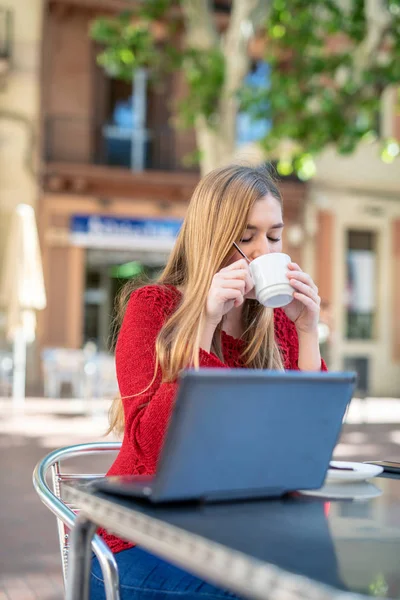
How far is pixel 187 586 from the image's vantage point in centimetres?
172

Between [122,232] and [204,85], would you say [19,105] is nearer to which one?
[122,232]

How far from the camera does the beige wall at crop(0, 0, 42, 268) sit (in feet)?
66.4

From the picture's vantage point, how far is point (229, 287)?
2.06m

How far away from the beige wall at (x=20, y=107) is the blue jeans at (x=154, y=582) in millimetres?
18688

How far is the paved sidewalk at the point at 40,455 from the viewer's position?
171 inches

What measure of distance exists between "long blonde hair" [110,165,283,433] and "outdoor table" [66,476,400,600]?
0.60 m

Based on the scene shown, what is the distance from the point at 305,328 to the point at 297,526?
95 cm

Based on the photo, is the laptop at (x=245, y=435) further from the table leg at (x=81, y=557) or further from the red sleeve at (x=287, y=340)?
the red sleeve at (x=287, y=340)

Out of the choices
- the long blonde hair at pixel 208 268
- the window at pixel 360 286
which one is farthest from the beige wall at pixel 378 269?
the long blonde hair at pixel 208 268

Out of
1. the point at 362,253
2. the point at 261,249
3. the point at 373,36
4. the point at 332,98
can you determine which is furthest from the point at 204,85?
the point at 362,253

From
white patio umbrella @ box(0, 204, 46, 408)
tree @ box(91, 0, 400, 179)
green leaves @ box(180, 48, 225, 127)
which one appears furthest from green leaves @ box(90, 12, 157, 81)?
white patio umbrella @ box(0, 204, 46, 408)

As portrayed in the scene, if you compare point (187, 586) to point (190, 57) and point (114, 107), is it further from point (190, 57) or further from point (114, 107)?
point (114, 107)

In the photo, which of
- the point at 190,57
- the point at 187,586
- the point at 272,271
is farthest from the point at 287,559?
the point at 190,57

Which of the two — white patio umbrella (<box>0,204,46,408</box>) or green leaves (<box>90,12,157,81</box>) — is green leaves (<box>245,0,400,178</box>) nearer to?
green leaves (<box>90,12,157,81</box>)
